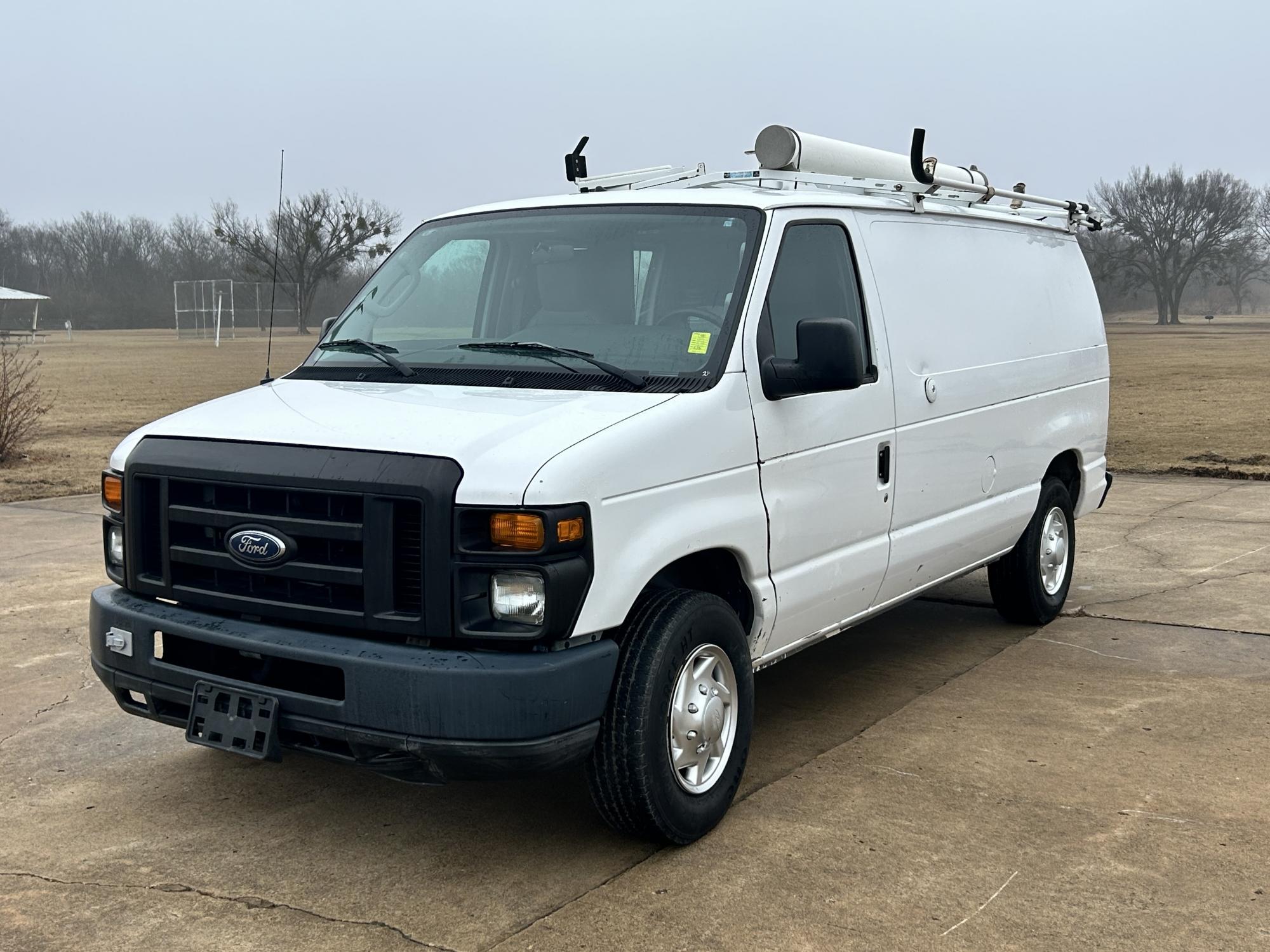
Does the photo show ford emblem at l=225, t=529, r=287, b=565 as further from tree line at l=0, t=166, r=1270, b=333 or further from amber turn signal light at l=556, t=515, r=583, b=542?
tree line at l=0, t=166, r=1270, b=333

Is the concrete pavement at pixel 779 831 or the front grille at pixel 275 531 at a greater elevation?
the front grille at pixel 275 531

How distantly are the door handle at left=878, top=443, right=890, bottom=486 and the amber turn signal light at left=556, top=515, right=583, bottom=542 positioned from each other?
1.86 m

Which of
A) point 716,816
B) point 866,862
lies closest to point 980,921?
point 866,862

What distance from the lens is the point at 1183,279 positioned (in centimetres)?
8456

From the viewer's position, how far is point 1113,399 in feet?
77.2

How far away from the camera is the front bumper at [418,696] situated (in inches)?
144

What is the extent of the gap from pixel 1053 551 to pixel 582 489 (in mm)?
4363

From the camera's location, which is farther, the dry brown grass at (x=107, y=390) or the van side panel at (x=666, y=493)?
the dry brown grass at (x=107, y=390)

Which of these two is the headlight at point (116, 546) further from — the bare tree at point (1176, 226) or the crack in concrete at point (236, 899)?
the bare tree at point (1176, 226)

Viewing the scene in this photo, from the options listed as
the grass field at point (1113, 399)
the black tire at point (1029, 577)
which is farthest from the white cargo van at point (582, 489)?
the grass field at point (1113, 399)

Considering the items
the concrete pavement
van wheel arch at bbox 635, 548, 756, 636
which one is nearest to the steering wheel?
van wheel arch at bbox 635, 548, 756, 636

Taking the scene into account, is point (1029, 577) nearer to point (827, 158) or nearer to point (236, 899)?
point (827, 158)

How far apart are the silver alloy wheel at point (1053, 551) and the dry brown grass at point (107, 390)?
567 cm

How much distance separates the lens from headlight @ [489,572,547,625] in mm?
3701
